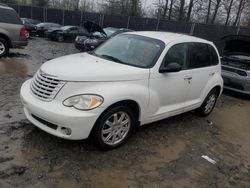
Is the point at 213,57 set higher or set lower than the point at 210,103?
higher

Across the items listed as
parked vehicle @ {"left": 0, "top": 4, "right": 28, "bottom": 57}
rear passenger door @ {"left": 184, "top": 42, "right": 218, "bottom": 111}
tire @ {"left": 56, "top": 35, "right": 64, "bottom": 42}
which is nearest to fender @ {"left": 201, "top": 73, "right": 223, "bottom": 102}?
rear passenger door @ {"left": 184, "top": 42, "right": 218, "bottom": 111}

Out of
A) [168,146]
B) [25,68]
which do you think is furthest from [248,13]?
[168,146]

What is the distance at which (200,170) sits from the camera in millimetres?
4203

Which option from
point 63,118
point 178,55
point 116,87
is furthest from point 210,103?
point 63,118

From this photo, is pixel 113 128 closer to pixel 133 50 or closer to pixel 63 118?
pixel 63 118

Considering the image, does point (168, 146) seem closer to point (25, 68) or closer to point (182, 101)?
point (182, 101)

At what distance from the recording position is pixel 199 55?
5.76 meters

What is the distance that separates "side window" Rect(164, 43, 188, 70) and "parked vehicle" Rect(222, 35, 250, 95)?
4238 millimetres

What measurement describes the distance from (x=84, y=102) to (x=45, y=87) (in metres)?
0.65

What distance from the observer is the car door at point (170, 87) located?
4.68 metres

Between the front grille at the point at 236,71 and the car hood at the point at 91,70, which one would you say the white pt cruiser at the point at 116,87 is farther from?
the front grille at the point at 236,71

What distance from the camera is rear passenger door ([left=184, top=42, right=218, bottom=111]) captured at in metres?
5.51

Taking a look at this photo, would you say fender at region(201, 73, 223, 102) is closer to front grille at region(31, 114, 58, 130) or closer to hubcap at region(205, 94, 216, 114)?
hubcap at region(205, 94, 216, 114)

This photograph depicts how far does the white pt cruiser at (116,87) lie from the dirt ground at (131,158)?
0.34 meters
